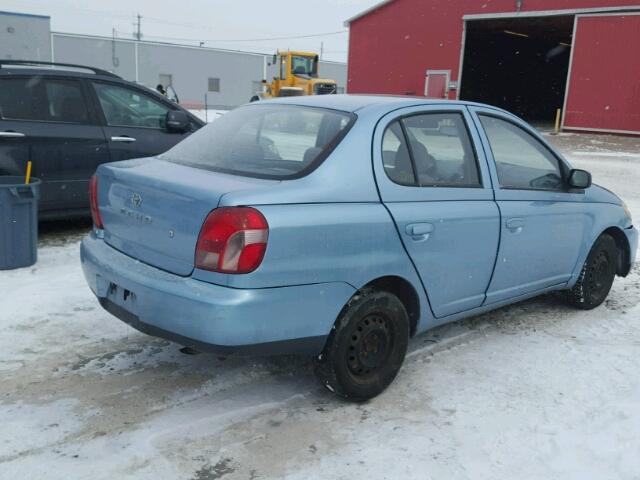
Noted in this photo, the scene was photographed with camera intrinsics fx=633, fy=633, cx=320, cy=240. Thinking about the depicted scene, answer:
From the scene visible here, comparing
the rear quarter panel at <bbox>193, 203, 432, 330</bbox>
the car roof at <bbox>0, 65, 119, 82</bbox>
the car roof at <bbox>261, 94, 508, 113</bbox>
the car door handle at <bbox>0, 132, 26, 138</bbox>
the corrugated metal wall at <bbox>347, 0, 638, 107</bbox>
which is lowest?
the rear quarter panel at <bbox>193, 203, 432, 330</bbox>

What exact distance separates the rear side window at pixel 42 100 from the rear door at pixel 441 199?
4213 millimetres

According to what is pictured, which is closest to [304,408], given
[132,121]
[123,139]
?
[123,139]

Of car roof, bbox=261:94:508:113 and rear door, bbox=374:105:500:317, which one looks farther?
car roof, bbox=261:94:508:113

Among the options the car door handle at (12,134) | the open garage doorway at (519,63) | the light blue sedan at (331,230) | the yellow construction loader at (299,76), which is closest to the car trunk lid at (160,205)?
the light blue sedan at (331,230)

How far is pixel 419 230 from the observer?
3484 millimetres

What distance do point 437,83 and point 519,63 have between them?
14.5 metres

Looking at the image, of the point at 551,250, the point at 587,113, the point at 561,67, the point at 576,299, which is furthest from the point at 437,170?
the point at 561,67

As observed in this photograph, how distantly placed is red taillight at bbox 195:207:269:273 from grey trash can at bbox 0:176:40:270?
319 cm

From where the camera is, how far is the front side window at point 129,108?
683 centimetres

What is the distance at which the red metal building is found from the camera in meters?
22.6

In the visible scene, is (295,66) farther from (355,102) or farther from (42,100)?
(355,102)

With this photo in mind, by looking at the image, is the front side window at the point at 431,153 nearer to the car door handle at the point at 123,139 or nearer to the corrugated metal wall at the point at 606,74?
the car door handle at the point at 123,139

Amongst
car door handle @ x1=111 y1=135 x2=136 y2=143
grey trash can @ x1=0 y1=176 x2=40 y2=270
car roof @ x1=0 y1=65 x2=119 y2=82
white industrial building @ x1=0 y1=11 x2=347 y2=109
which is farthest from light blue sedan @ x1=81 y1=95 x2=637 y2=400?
white industrial building @ x1=0 y1=11 x2=347 y2=109

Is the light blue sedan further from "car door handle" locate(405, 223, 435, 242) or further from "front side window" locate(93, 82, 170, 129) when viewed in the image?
"front side window" locate(93, 82, 170, 129)
